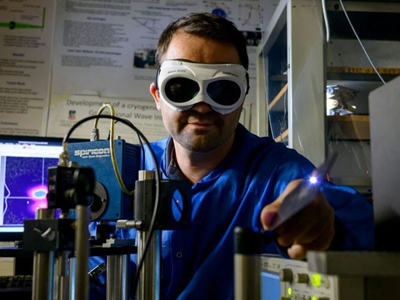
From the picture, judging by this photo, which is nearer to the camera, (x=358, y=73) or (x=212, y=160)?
(x=212, y=160)

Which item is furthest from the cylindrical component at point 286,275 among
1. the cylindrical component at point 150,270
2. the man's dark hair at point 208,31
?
the man's dark hair at point 208,31

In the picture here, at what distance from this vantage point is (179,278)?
3.99 ft

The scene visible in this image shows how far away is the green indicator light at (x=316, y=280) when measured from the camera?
59 cm

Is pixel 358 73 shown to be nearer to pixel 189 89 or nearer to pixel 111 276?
pixel 189 89

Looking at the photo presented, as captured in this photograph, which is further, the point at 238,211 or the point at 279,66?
the point at 279,66

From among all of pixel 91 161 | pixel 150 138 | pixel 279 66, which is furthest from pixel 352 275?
pixel 150 138

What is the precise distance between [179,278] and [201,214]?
177mm

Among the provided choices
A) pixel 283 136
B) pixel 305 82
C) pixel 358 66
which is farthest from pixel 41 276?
pixel 358 66

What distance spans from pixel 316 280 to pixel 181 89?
566mm

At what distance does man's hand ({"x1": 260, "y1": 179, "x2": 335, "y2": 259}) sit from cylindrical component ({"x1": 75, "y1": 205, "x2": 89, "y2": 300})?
23 centimetres

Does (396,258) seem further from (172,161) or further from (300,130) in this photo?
(300,130)

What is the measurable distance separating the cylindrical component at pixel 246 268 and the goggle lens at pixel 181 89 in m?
0.56

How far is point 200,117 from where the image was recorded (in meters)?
1.21

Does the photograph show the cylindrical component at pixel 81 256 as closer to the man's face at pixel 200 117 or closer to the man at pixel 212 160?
the man at pixel 212 160
